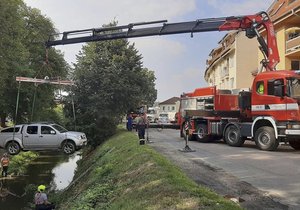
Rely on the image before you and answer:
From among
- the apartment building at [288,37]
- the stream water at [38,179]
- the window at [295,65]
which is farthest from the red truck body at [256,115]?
the window at [295,65]

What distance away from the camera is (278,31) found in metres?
35.2

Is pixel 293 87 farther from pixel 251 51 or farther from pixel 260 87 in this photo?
pixel 251 51

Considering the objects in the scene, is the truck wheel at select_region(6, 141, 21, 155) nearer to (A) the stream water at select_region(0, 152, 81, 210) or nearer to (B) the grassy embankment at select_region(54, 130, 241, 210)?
(A) the stream water at select_region(0, 152, 81, 210)

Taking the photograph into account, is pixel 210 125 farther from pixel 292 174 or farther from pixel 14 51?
pixel 14 51

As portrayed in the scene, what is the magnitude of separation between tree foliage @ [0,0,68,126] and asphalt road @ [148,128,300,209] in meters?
13.7

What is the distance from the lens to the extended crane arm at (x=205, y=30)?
19.7 meters

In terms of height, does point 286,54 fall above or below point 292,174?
above

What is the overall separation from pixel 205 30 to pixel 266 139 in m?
6.65

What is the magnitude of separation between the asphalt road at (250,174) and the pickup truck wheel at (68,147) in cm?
726

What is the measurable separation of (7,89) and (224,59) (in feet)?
113

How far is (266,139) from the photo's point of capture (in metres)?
18.0

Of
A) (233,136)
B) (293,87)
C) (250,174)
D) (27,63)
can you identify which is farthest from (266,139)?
(27,63)

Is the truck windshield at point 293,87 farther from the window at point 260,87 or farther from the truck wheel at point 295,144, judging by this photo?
the truck wheel at point 295,144

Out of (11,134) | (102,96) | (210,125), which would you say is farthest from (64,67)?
(210,125)
